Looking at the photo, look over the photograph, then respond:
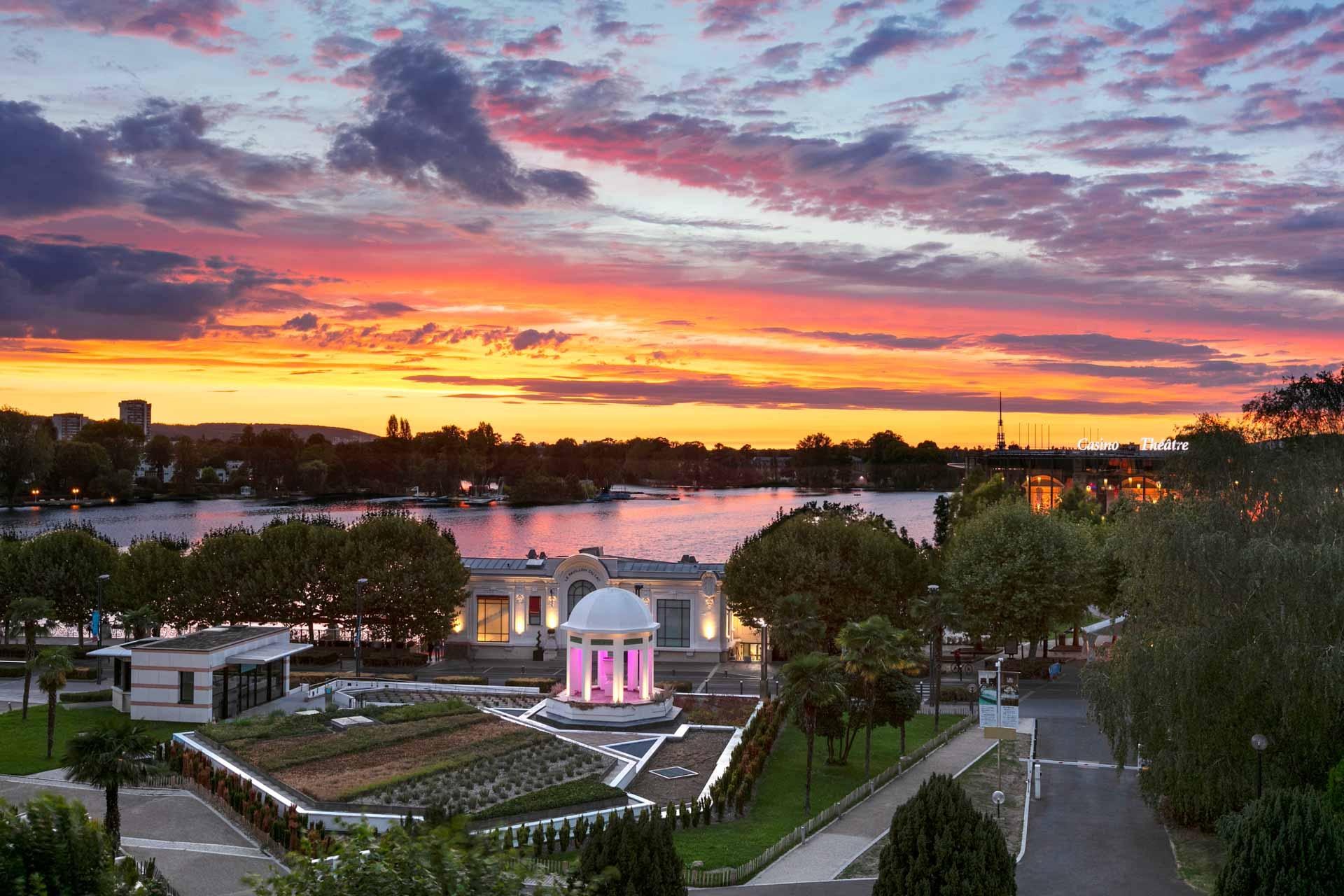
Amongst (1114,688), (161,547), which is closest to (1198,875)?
(1114,688)

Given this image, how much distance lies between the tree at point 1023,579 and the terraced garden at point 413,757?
24.6m

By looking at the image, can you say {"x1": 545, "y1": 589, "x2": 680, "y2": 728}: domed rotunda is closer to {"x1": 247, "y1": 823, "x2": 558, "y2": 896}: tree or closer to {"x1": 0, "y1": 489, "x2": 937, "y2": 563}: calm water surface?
{"x1": 247, "y1": 823, "x2": 558, "y2": 896}: tree

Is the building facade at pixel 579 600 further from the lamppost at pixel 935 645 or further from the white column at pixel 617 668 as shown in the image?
the lamppost at pixel 935 645

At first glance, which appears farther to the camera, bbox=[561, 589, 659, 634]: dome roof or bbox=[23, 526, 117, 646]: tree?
bbox=[23, 526, 117, 646]: tree

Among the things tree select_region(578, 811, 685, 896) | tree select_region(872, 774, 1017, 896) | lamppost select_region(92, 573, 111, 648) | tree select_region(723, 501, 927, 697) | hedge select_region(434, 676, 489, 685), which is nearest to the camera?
tree select_region(578, 811, 685, 896)

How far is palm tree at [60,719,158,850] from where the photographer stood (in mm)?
28203

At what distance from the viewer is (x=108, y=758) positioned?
92.7ft

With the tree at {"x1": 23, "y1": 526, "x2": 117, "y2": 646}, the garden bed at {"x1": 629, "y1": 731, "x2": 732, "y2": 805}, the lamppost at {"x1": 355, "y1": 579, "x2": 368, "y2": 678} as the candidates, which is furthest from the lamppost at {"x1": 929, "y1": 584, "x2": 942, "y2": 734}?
the tree at {"x1": 23, "y1": 526, "x2": 117, "y2": 646}

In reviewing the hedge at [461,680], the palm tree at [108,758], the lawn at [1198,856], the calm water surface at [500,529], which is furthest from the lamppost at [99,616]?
the calm water surface at [500,529]

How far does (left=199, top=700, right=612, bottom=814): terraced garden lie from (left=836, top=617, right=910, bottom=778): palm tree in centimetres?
898

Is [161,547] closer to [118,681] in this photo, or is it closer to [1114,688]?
[118,681]

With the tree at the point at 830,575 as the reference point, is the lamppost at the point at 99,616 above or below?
below

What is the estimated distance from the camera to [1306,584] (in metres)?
29.2

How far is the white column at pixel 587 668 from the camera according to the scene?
47250 millimetres
